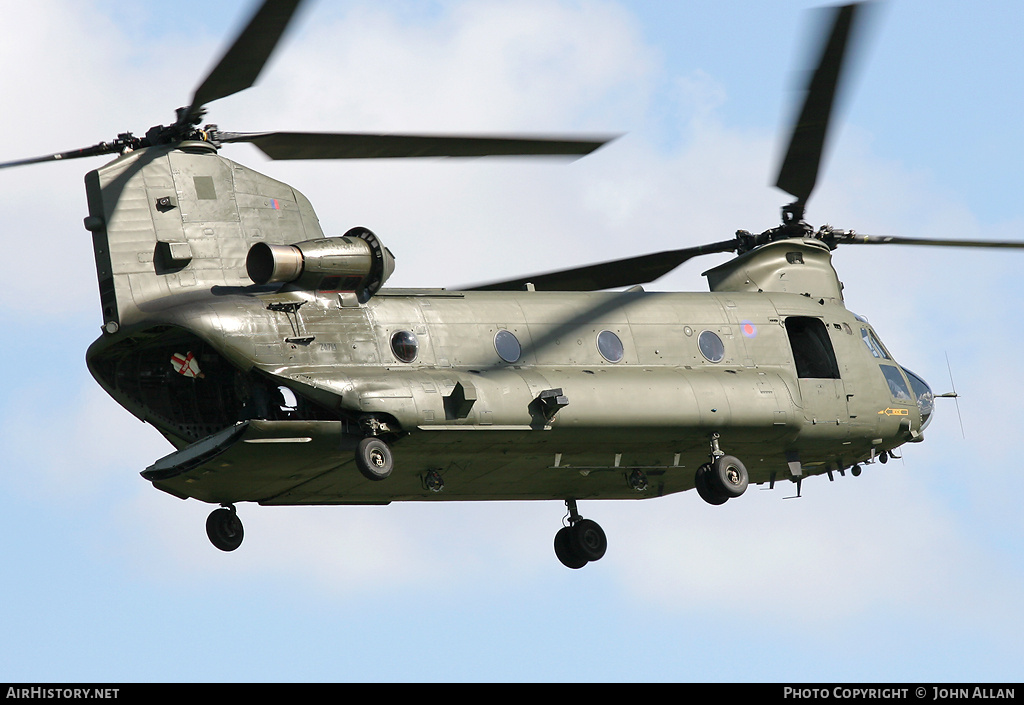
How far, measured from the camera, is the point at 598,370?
26688mm

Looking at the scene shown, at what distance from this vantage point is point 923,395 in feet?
101

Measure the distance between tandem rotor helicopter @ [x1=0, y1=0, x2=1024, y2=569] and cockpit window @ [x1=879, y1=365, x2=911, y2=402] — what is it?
1073 millimetres

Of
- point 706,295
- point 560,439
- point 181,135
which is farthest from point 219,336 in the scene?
point 706,295

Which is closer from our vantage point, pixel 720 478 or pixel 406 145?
pixel 406 145

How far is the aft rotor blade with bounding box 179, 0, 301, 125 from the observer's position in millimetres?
20609

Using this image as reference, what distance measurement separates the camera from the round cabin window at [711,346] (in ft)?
92.0

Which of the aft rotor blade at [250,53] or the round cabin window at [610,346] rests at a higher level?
the aft rotor blade at [250,53]

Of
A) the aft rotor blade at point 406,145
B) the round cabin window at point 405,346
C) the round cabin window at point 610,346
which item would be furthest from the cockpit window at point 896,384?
the round cabin window at point 405,346

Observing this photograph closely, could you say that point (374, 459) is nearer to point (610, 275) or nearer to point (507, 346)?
point (507, 346)

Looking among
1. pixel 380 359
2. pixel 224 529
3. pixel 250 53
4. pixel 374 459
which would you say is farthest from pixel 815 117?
pixel 224 529

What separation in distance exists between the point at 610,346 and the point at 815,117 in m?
5.16

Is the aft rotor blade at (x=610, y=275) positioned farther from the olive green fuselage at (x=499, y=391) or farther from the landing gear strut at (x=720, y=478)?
the landing gear strut at (x=720, y=478)
